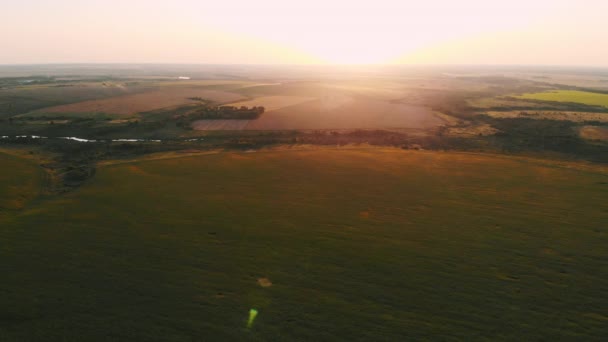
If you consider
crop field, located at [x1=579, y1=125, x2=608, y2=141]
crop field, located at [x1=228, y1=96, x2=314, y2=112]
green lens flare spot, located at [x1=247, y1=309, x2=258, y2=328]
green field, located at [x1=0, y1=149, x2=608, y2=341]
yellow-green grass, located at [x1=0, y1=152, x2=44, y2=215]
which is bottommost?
green lens flare spot, located at [x1=247, y1=309, x2=258, y2=328]

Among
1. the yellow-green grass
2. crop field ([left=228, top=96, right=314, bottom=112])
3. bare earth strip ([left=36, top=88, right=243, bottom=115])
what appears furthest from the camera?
crop field ([left=228, top=96, right=314, bottom=112])

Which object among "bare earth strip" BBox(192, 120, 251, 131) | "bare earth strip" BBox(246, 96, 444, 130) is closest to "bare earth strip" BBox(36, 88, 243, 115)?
"bare earth strip" BBox(192, 120, 251, 131)

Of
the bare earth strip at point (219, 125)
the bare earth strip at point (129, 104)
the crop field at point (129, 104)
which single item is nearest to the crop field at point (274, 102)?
the bare earth strip at point (129, 104)

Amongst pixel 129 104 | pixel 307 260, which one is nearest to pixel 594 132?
pixel 307 260

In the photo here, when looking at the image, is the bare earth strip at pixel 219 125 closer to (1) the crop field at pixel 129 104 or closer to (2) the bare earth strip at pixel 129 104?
(1) the crop field at pixel 129 104

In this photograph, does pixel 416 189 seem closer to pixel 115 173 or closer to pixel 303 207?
pixel 303 207

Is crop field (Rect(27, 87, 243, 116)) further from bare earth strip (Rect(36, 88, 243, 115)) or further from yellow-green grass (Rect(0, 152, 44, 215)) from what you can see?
yellow-green grass (Rect(0, 152, 44, 215))

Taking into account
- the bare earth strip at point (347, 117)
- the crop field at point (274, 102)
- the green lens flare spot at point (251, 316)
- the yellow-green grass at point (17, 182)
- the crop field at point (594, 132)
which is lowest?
the green lens flare spot at point (251, 316)
